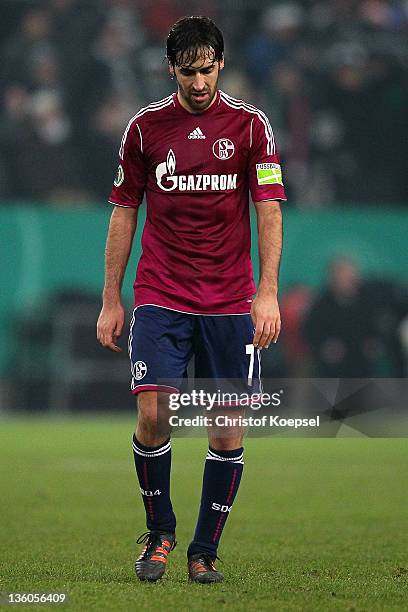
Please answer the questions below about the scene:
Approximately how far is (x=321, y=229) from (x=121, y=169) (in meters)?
10.7

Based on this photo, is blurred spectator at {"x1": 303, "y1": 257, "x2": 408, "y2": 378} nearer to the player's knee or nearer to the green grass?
the green grass

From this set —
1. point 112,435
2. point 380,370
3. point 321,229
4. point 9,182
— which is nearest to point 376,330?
point 380,370

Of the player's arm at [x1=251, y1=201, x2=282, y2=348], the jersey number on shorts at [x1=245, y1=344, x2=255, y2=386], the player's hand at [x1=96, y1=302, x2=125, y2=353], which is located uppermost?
the player's arm at [x1=251, y1=201, x2=282, y2=348]

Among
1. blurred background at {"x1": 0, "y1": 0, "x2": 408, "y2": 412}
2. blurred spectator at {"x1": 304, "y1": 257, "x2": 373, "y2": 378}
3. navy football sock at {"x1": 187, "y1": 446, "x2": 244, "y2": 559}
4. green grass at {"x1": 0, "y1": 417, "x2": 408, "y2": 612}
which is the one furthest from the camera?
blurred background at {"x1": 0, "y1": 0, "x2": 408, "y2": 412}

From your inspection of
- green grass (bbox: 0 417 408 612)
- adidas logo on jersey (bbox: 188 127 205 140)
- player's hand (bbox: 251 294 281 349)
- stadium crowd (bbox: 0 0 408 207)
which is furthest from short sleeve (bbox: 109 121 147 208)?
stadium crowd (bbox: 0 0 408 207)

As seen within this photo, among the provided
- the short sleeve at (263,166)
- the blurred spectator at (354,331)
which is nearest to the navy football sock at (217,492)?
the short sleeve at (263,166)

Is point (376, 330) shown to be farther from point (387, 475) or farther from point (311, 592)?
point (311, 592)

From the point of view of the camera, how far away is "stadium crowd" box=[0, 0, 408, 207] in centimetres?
1706

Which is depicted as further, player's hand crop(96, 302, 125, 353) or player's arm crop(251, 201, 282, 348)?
player's hand crop(96, 302, 125, 353)

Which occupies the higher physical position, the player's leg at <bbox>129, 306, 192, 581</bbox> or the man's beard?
the man's beard

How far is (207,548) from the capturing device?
498 cm

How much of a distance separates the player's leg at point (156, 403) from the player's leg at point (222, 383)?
9 centimetres

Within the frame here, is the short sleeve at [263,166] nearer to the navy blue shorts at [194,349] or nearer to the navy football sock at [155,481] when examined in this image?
the navy blue shorts at [194,349]

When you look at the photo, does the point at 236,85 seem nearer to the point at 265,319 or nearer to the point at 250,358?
the point at 250,358
